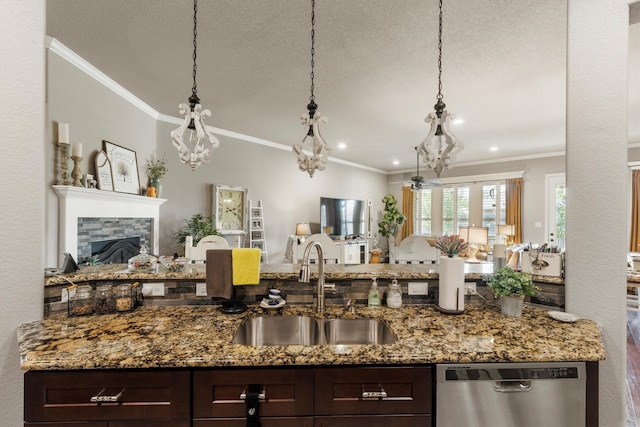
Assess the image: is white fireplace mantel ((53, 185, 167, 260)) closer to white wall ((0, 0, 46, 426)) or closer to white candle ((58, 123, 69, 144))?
white candle ((58, 123, 69, 144))

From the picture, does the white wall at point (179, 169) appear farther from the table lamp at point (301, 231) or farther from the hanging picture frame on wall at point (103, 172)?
the table lamp at point (301, 231)

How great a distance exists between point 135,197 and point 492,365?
3723 millimetres

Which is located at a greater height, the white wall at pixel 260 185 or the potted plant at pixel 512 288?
the white wall at pixel 260 185

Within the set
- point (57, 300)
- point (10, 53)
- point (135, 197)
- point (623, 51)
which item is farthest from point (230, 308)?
point (135, 197)

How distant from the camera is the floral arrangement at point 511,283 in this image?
4.83ft

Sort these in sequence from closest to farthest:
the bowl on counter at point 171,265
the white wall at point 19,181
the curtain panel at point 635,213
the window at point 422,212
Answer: the white wall at point 19,181 → the bowl on counter at point 171,265 → the curtain panel at point 635,213 → the window at point 422,212

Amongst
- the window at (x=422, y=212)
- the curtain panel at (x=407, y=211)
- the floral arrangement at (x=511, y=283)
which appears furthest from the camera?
the curtain panel at (x=407, y=211)

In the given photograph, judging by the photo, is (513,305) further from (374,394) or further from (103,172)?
(103,172)

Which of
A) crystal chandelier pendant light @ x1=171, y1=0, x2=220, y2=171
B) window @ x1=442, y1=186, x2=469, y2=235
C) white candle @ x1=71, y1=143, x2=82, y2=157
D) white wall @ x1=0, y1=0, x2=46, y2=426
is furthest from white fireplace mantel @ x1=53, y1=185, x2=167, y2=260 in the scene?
window @ x1=442, y1=186, x2=469, y2=235

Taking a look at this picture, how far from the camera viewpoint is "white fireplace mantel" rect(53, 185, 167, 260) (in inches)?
100

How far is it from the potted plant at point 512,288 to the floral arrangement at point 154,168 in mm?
3867

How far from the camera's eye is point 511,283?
149cm

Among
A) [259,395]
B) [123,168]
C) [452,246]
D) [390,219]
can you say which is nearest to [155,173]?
[123,168]

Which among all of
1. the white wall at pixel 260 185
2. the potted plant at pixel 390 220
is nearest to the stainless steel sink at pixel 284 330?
the white wall at pixel 260 185
